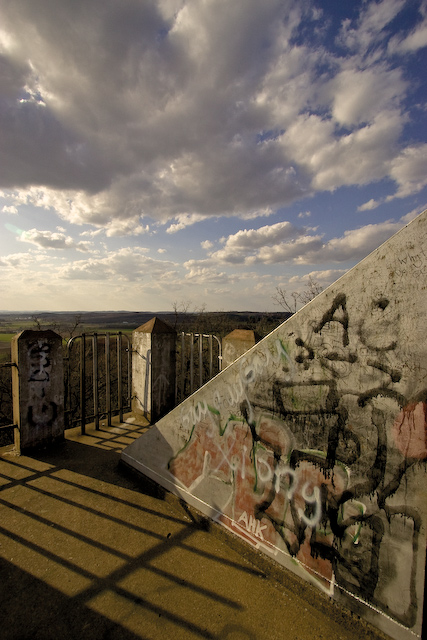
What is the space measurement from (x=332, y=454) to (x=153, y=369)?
13.3 feet

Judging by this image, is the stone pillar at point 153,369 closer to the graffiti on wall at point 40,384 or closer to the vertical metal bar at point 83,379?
the vertical metal bar at point 83,379

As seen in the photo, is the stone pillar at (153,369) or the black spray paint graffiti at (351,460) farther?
the stone pillar at (153,369)

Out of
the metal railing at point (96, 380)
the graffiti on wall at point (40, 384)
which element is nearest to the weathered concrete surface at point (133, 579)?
the graffiti on wall at point (40, 384)

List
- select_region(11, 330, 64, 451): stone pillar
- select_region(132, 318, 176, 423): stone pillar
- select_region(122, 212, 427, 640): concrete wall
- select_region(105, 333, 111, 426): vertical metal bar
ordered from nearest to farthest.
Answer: select_region(122, 212, 427, 640): concrete wall
select_region(11, 330, 64, 451): stone pillar
select_region(105, 333, 111, 426): vertical metal bar
select_region(132, 318, 176, 423): stone pillar

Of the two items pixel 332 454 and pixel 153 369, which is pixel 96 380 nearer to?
pixel 153 369

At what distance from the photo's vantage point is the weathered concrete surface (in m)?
2.09

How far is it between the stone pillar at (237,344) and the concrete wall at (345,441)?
1819mm

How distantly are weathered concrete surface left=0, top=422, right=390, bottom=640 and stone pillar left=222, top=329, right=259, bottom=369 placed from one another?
222 centimetres

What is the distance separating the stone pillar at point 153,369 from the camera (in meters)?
5.70

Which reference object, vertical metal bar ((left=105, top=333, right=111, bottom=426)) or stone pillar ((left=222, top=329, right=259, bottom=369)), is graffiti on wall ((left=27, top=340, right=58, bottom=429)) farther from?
stone pillar ((left=222, top=329, right=259, bottom=369))

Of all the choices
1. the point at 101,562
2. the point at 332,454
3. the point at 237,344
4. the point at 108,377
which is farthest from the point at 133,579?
the point at 108,377

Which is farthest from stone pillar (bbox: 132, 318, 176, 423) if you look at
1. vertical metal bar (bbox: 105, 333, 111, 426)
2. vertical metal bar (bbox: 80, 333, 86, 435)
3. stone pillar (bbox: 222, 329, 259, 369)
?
stone pillar (bbox: 222, 329, 259, 369)

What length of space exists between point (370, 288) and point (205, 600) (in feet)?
9.06

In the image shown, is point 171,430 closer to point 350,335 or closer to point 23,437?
point 350,335
